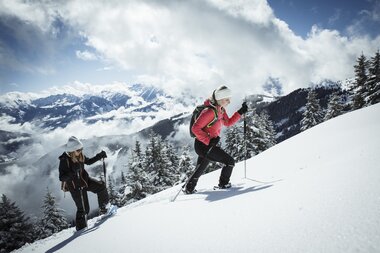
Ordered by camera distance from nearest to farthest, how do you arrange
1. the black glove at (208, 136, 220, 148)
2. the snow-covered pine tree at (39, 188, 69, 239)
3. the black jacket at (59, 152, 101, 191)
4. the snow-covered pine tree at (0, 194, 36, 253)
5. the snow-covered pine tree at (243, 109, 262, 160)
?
the black glove at (208, 136, 220, 148), the black jacket at (59, 152, 101, 191), the snow-covered pine tree at (0, 194, 36, 253), the snow-covered pine tree at (243, 109, 262, 160), the snow-covered pine tree at (39, 188, 69, 239)

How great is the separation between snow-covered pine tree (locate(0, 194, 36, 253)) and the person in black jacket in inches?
1101

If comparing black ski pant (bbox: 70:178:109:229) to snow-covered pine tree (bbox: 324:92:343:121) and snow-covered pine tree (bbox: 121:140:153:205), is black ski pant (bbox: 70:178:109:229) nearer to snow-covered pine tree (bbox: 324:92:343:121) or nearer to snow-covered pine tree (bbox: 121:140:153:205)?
snow-covered pine tree (bbox: 121:140:153:205)

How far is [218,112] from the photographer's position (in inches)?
229

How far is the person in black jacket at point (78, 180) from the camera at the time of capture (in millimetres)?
6148

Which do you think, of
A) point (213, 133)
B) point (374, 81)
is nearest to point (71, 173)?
point (213, 133)

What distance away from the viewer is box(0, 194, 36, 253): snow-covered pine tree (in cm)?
2664

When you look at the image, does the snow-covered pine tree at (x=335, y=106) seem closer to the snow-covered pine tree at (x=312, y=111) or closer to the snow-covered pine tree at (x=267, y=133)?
the snow-covered pine tree at (x=312, y=111)

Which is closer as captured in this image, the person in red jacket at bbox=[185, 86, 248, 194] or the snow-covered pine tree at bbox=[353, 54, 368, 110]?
the person in red jacket at bbox=[185, 86, 248, 194]

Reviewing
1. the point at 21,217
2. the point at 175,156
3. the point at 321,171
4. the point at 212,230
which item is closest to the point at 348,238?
the point at 212,230

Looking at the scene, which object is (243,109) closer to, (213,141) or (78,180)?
(213,141)

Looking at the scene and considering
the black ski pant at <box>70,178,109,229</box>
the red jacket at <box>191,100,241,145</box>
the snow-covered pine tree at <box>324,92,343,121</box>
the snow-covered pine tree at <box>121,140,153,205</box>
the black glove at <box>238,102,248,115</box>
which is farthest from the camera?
the snow-covered pine tree at <box>324,92,343,121</box>

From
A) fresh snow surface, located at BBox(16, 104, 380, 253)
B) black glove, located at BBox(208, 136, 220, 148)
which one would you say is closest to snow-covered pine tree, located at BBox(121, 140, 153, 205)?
black glove, located at BBox(208, 136, 220, 148)

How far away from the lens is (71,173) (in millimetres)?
6164

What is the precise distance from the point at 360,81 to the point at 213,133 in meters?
39.1
